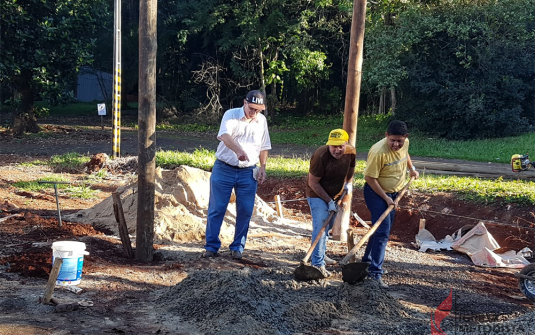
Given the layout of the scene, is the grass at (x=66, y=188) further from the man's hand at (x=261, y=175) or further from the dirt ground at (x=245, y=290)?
the man's hand at (x=261, y=175)

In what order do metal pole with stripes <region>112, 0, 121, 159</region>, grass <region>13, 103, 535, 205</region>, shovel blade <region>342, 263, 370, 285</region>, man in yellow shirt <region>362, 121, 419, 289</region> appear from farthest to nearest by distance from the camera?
metal pole with stripes <region>112, 0, 121, 159</region> → grass <region>13, 103, 535, 205</region> → man in yellow shirt <region>362, 121, 419, 289</region> → shovel blade <region>342, 263, 370, 285</region>

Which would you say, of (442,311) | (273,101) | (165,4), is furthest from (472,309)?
(165,4)

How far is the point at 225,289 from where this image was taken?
5.58 metres

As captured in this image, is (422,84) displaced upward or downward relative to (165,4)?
downward

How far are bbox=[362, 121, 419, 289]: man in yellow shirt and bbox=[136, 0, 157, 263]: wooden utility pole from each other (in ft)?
8.37

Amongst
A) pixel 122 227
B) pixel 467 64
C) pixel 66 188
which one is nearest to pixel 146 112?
pixel 122 227

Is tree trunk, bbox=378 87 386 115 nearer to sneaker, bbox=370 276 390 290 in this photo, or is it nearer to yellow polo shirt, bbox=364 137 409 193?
yellow polo shirt, bbox=364 137 409 193

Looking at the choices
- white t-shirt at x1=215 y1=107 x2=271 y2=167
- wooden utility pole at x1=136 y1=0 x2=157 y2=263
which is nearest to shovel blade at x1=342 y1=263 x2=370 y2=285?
white t-shirt at x1=215 y1=107 x2=271 y2=167

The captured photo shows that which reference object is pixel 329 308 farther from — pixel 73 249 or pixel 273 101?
pixel 273 101

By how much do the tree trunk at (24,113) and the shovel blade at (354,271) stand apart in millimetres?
19706

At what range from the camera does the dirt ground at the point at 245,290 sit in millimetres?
5066

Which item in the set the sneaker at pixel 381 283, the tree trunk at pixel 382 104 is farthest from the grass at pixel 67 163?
the tree trunk at pixel 382 104

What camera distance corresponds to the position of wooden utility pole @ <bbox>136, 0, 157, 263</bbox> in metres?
6.85

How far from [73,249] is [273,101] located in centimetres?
2416
